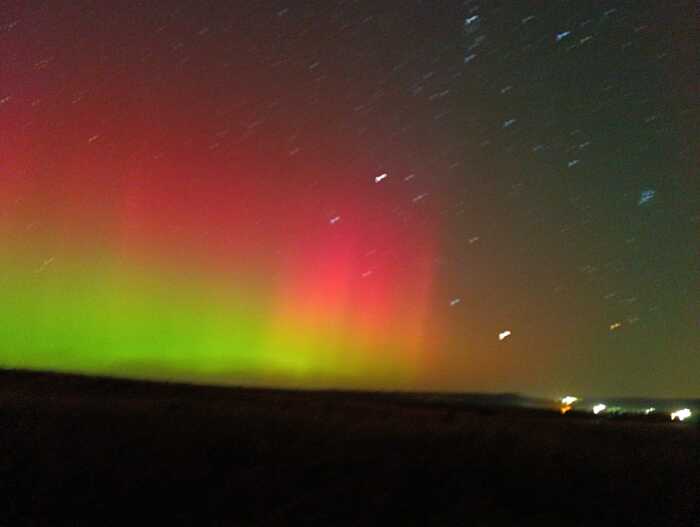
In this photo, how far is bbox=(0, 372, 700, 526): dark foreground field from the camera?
8.88m

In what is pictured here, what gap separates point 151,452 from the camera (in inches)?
436

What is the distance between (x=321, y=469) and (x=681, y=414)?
43.1 ft

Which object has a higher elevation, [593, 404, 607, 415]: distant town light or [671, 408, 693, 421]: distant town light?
[593, 404, 607, 415]: distant town light

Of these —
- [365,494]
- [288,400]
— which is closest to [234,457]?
[365,494]

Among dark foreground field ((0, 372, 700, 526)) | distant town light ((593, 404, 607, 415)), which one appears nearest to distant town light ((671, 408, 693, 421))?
distant town light ((593, 404, 607, 415))

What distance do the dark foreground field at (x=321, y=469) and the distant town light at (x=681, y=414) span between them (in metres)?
4.17

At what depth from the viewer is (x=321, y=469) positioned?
10648mm

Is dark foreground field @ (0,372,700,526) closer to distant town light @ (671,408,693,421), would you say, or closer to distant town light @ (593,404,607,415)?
distant town light @ (671,408,693,421)

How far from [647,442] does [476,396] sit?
10302 mm

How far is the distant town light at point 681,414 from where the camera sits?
20.2m

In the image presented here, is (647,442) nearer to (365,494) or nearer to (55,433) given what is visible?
(365,494)

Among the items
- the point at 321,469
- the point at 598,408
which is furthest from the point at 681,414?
the point at 321,469

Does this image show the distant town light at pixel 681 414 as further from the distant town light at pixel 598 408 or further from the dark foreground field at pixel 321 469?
the dark foreground field at pixel 321 469

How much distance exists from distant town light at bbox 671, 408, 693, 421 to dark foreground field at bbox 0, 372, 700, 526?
4171mm
